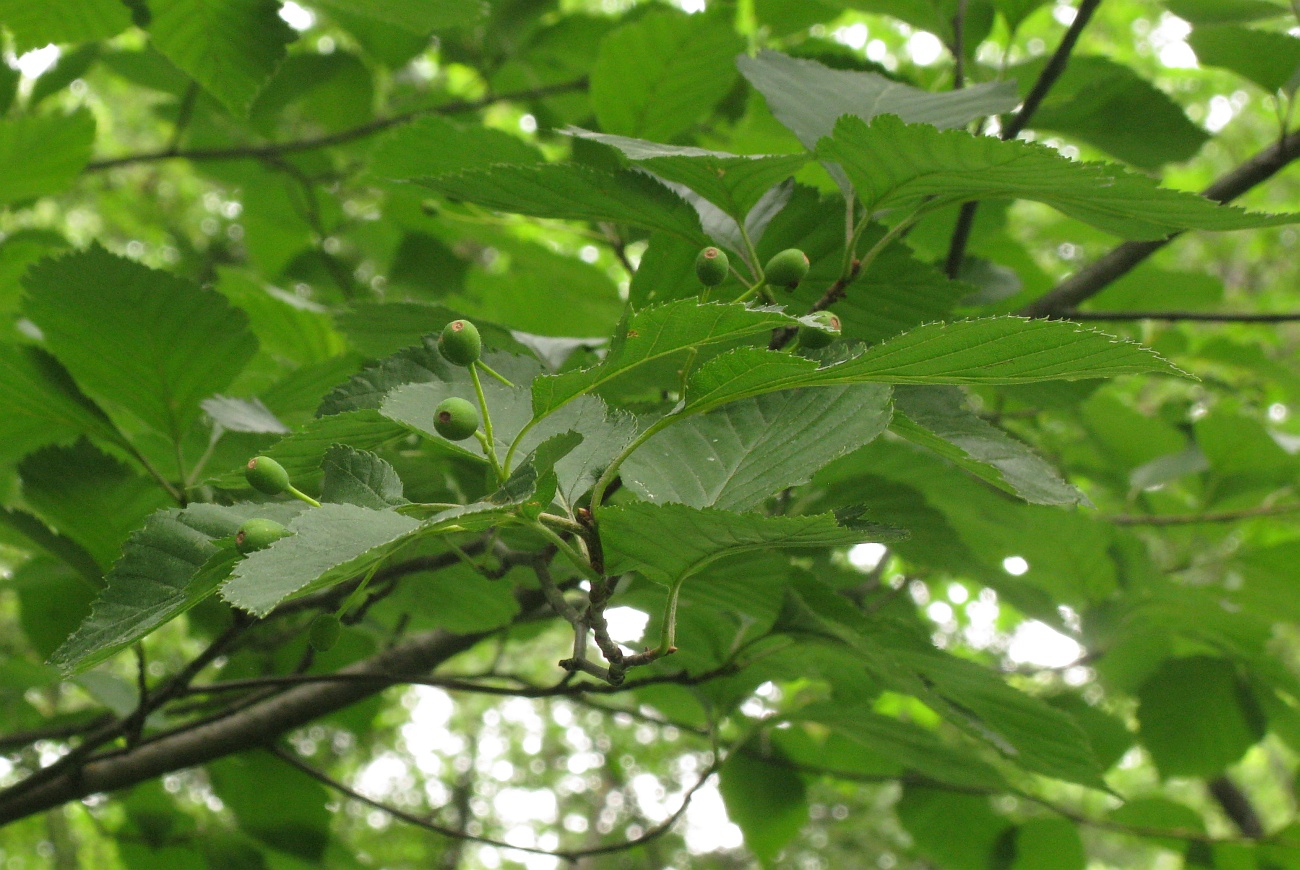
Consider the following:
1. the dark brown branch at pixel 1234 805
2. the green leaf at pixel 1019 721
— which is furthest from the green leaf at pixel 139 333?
the dark brown branch at pixel 1234 805

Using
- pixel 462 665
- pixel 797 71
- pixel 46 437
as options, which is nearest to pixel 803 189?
pixel 797 71

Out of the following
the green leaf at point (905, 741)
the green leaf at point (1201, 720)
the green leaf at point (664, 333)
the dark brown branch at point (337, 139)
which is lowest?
the green leaf at point (1201, 720)

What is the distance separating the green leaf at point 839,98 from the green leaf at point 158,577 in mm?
605

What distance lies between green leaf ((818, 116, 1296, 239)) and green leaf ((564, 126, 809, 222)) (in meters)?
0.05

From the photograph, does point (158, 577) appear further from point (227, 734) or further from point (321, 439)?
point (227, 734)

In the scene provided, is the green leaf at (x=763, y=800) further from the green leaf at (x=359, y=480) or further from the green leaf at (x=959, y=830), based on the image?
the green leaf at (x=359, y=480)

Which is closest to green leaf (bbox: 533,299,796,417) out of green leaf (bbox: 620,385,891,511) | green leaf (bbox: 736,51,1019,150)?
green leaf (bbox: 620,385,891,511)

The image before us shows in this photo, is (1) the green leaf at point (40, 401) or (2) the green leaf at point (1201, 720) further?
(2) the green leaf at point (1201, 720)

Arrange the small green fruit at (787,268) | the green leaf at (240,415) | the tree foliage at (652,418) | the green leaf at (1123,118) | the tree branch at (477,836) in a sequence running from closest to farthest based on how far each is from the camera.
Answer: the tree foliage at (652,418)
the small green fruit at (787,268)
the green leaf at (240,415)
the tree branch at (477,836)
the green leaf at (1123,118)

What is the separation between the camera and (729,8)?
161cm

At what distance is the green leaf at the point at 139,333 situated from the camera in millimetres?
1008

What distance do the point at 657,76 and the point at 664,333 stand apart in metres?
0.86

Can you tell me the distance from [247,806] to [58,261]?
3.64 ft

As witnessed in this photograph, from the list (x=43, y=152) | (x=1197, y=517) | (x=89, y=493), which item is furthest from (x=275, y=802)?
(x=1197, y=517)
